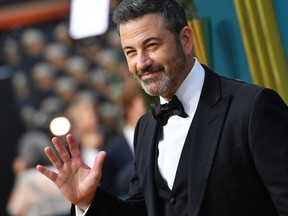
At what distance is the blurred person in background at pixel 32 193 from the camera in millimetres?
7281

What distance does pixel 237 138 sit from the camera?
2119 millimetres

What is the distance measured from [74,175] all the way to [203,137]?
18.5 inches

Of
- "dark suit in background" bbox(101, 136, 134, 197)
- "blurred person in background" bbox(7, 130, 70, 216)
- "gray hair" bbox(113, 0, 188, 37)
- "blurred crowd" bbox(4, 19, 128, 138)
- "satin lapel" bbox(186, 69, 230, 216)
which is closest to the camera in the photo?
"satin lapel" bbox(186, 69, 230, 216)

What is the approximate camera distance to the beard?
2221mm

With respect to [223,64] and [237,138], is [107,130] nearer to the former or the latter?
[223,64]

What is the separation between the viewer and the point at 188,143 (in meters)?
2.24

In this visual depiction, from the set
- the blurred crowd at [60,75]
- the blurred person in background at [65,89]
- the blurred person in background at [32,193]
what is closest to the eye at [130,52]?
the blurred person in background at [32,193]

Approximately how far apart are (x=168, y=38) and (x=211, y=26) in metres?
0.85

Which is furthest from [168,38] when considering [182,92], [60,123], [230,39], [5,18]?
[5,18]

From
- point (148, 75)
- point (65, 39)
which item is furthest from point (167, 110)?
point (65, 39)

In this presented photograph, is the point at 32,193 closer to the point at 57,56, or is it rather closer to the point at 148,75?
the point at 57,56

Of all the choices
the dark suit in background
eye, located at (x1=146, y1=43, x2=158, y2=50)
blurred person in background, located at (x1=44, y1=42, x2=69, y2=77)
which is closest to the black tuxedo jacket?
eye, located at (x1=146, y1=43, x2=158, y2=50)

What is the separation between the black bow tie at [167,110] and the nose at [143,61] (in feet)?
0.54

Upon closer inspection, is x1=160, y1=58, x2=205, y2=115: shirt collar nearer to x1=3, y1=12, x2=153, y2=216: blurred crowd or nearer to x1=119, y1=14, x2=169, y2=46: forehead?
x1=119, y1=14, x2=169, y2=46: forehead
